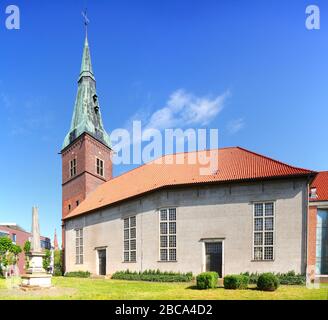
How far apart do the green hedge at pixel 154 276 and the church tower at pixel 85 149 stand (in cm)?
1403

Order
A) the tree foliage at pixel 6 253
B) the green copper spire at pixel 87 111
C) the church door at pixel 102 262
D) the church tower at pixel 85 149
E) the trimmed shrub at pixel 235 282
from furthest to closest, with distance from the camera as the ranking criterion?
the tree foliage at pixel 6 253, the green copper spire at pixel 87 111, the church tower at pixel 85 149, the church door at pixel 102 262, the trimmed shrub at pixel 235 282

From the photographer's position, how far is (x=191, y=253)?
22.4m

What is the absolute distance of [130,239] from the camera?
2623cm

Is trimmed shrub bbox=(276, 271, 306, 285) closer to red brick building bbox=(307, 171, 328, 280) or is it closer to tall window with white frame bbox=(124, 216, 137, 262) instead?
red brick building bbox=(307, 171, 328, 280)

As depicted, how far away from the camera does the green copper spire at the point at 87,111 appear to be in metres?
39.4

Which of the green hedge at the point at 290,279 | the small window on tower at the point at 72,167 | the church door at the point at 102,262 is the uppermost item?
the small window on tower at the point at 72,167

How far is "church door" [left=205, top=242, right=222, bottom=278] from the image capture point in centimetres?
2183

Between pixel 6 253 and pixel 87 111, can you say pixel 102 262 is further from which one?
pixel 6 253

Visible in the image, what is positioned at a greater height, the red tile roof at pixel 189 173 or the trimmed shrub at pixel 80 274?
the red tile roof at pixel 189 173

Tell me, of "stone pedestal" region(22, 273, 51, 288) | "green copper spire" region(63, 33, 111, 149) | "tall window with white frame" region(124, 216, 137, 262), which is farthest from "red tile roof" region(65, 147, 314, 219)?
"stone pedestal" region(22, 273, 51, 288)

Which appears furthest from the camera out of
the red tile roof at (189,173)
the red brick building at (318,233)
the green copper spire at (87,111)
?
the green copper spire at (87,111)

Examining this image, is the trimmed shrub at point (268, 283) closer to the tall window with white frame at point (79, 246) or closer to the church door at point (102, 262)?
the church door at point (102, 262)

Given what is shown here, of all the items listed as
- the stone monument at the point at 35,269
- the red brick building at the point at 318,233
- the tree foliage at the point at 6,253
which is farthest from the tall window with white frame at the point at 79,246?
the red brick building at the point at 318,233

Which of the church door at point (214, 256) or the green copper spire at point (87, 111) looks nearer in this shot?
the church door at point (214, 256)
